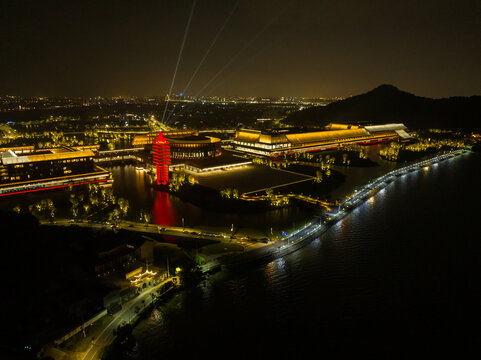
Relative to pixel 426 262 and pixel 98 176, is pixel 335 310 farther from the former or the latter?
pixel 98 176

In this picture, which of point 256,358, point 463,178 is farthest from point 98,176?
point 463,178

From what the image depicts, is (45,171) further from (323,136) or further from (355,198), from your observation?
(323,136)

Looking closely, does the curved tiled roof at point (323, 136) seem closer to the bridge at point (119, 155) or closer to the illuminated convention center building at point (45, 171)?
the bridge at point (119, 155)

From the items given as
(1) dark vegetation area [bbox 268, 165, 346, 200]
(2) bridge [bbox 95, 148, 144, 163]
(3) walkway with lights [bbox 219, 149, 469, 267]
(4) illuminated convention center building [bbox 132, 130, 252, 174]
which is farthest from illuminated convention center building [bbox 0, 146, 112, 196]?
(3) walkway with lights [bbox 219, 149, 469, 267]

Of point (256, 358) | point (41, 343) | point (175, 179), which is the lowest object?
point (256, 358)

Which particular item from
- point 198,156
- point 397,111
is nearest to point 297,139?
point 198,156
